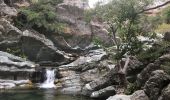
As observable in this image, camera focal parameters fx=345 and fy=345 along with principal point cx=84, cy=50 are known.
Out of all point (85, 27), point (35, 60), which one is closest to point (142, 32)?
point (35, 60)

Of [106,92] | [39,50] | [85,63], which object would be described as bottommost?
[106,92]

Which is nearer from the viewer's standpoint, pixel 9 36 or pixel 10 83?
pixel 10 83

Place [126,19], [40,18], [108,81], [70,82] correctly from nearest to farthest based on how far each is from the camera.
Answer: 1. [108,81]
2. [126,19]
3. [70,82]
4. [40,18]

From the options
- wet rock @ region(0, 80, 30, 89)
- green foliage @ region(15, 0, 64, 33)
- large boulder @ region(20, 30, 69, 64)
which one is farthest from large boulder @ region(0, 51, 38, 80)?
green foliage @ region(15, 0, 64, 33)

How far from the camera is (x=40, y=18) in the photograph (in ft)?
160

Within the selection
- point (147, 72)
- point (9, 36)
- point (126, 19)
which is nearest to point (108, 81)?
point (126, 19)

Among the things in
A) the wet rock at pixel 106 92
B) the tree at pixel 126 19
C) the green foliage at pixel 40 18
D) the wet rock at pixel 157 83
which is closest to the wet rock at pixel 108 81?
the tree at pixel 126 19

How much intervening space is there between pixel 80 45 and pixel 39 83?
12941mm

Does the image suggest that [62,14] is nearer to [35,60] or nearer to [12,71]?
[35,60]

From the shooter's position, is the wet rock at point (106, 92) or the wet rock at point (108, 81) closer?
the wet rock at point (106, 92)

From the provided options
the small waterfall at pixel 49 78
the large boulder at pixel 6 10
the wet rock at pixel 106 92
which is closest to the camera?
the wet rock at pixel 106 92

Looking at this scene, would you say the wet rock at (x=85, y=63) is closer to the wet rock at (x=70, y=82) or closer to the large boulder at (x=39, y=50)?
the wet rock at (x=70, y=82)

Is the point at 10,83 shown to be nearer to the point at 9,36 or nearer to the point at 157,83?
the point at 9,36

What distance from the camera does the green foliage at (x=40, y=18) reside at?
48.6m
